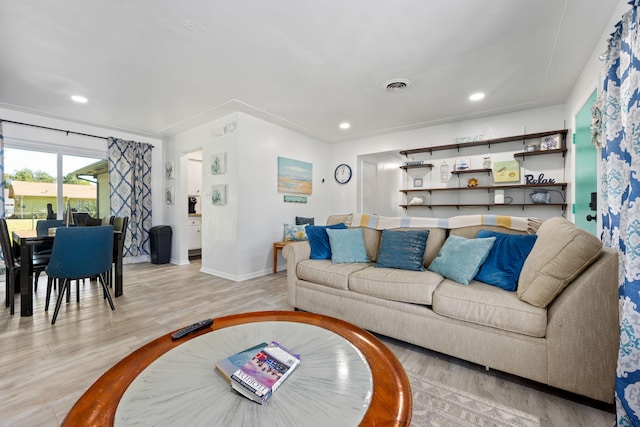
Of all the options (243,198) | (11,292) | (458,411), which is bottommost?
(458,411)

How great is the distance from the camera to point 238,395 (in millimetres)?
862

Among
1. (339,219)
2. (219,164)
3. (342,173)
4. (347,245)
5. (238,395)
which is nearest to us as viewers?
(238,395)

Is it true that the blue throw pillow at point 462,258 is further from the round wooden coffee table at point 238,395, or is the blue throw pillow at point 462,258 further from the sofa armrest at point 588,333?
the round wooden coffee table at point 238,395

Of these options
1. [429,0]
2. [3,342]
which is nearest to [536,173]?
[429,0]

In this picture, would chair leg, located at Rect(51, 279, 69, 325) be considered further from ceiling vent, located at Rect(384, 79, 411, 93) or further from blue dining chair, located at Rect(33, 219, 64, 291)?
ceiling vent, located at Rect(384, 79, 411, 93)

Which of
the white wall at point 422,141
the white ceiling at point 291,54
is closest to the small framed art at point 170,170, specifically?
the white ceiling at point 291,54

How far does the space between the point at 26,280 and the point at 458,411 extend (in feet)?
12.3

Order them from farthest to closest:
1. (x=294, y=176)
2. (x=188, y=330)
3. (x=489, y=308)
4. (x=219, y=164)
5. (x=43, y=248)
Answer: (x=294, y=176), (x=219, y=164), (x=43, y=248), (x=489, y=308), (x=188, y=330)

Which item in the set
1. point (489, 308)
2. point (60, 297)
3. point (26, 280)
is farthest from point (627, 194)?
point (26, 280)

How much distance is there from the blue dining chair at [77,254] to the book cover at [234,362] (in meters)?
2.38

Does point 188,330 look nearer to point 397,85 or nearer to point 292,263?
point 292,263

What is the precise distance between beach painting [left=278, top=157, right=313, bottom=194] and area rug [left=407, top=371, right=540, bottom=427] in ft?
11.8

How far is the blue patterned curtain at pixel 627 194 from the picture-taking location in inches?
45.6

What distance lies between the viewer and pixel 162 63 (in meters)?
2.61
